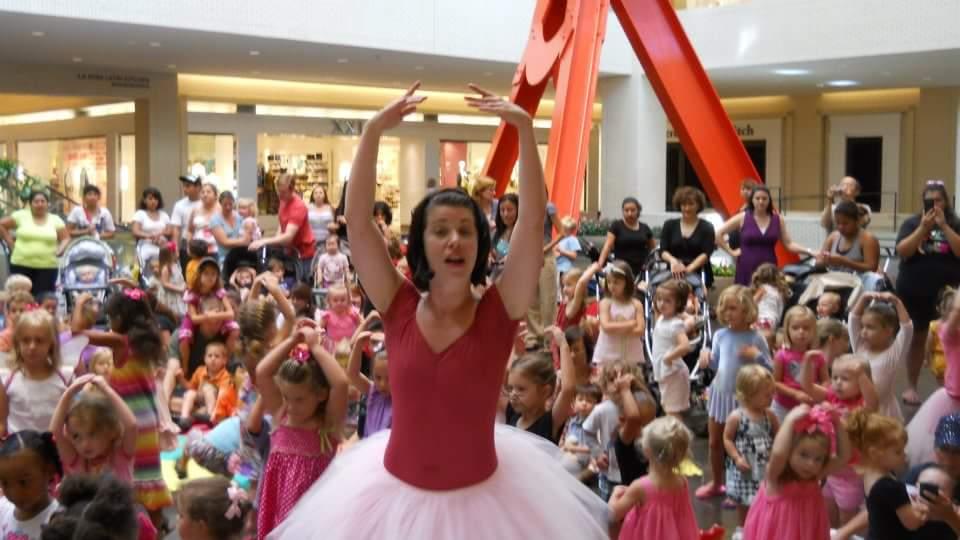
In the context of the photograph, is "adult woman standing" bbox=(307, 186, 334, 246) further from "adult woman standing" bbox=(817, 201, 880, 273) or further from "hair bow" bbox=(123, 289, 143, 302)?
"hair bow" bbox=(123, 289, 143, 302)

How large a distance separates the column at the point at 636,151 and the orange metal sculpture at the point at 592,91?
878 centimetres

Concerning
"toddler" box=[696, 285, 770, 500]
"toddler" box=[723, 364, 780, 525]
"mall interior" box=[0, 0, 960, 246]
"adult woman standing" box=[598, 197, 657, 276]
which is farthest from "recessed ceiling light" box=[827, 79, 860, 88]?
"toddler" box=[723, 364, 780, 525]

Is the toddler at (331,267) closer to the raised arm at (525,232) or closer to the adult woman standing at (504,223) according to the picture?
Result: the adult woman standing at (504,223)

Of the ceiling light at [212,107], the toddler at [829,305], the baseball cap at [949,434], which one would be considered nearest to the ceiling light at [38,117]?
the ceiling light at [212,107]

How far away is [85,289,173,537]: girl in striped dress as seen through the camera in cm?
520

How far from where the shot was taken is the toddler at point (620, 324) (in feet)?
25.9

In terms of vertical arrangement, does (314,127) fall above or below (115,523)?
above

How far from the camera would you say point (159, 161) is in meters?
24.5

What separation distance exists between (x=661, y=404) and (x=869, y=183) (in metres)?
25.9

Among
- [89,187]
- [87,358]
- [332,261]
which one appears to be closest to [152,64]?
[89,187]

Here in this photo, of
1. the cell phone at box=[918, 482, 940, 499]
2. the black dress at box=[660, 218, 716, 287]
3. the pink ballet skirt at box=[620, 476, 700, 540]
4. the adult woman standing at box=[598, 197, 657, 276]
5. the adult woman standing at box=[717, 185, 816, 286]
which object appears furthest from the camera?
the adult woman standing at box=[598, 197, 657, 276]

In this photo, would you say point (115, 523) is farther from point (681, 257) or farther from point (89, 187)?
point (89, 187)

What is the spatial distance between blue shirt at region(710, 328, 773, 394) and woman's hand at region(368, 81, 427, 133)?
4124 mm

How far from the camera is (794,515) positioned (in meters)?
4.69
